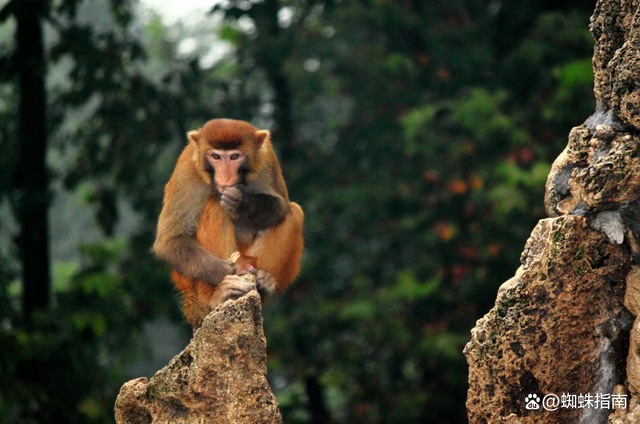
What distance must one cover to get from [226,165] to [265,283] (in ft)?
2.34

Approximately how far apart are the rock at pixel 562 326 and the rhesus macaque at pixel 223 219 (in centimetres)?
165

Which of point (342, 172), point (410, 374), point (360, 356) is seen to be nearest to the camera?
point (360, 356)

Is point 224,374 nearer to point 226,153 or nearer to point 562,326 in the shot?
point 562,326

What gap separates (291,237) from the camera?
16.0 feet

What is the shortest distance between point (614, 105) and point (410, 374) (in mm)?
10904

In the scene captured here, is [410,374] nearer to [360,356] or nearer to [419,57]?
[360,356]

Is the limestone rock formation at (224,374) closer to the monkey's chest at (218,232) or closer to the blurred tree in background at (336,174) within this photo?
the monkey's chest at (218,232)

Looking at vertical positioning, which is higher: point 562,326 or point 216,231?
point 216,231

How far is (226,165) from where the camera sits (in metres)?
4.58

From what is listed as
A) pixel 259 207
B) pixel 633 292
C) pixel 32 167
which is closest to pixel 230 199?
pixel 259 207

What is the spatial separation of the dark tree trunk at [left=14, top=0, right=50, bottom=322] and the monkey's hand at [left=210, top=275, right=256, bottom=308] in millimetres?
5317

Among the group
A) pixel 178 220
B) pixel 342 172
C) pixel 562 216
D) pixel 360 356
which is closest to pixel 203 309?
pixel 178 220

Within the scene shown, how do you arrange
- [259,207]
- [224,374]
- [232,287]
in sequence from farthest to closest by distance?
1. [259,207]
2. [232,287]
3. [224,374]

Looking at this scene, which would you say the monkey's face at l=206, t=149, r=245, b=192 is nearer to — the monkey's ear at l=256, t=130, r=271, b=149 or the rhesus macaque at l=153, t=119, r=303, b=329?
the rhesus macaque at l=153, t=119, r=303, b=329
